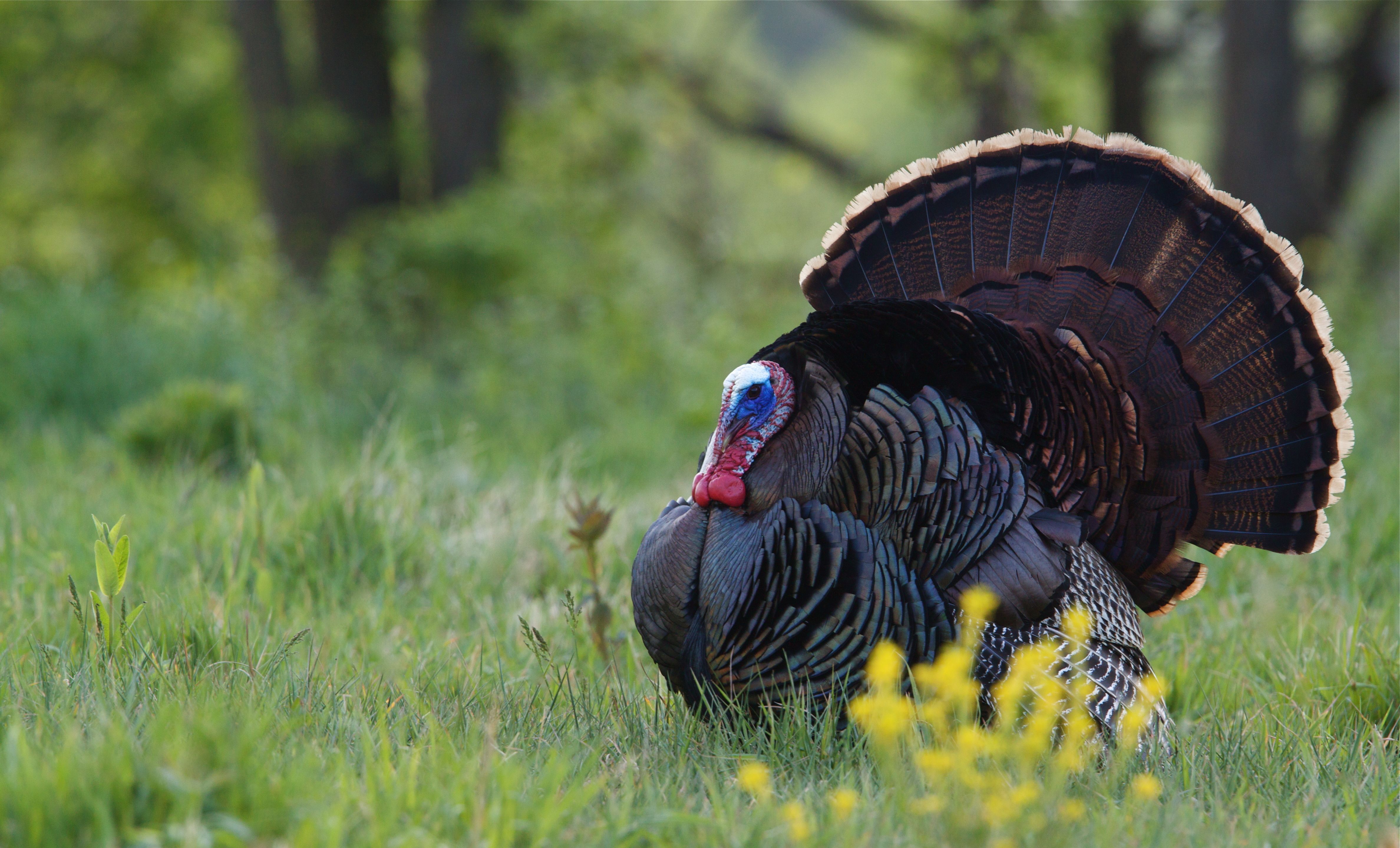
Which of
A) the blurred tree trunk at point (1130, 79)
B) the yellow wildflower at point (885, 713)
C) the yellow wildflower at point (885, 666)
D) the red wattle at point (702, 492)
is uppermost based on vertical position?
the blurred tree trunk at point (1130, 79)

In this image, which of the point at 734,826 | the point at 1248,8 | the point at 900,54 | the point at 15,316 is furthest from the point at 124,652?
the point at 900,54

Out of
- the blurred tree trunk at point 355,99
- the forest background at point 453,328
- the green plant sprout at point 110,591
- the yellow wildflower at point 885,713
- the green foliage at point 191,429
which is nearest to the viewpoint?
the yellow wildflower at point 885,713

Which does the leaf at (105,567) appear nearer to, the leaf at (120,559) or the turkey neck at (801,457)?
the leaf at (120,559)

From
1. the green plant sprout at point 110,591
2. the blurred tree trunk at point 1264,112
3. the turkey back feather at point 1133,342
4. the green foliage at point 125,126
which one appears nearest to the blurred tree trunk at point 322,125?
the green foliage at point 125,126

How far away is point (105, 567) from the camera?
2.65 meters

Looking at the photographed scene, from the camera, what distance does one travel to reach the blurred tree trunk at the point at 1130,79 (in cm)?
1116

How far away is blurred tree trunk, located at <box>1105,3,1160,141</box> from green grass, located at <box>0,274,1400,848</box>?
6.90 m

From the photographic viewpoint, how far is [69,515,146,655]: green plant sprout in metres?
2.62

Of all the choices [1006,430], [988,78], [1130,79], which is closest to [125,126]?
[988,78]

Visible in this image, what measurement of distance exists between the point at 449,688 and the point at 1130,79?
10422 millimetres

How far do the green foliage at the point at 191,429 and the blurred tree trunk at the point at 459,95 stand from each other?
5.44 meters

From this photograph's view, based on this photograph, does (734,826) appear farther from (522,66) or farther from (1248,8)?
(522,66)

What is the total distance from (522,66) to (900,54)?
5.29 metres

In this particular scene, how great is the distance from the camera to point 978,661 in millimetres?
2639
